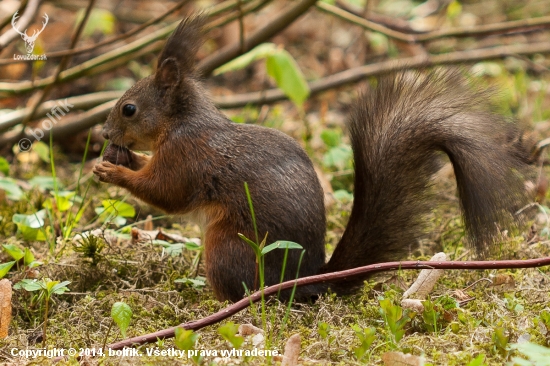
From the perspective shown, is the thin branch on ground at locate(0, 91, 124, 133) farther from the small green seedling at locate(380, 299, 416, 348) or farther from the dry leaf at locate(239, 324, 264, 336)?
the small green seedling at locate(380, 299, 416, 348)

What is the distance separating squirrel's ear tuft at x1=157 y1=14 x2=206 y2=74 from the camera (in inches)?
121

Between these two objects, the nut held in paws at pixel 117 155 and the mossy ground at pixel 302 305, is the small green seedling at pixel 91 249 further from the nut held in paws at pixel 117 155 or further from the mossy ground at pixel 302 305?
the nut held in paws at pixel 117 155

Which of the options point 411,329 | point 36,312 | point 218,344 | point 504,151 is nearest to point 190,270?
point 36,312

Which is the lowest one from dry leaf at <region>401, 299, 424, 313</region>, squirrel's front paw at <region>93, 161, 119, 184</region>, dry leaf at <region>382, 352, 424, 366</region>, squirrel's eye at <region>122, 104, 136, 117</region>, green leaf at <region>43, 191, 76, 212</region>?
dry leaf at <region>382, 352, 424, 366</region>

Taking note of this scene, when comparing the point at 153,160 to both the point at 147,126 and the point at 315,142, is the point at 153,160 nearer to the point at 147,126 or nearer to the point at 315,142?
the point at 147,126

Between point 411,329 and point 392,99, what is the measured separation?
0.93 m

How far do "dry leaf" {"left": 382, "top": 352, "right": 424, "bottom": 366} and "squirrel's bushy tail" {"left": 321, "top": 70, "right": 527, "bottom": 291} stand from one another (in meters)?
0.71

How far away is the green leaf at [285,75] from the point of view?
14.1ft

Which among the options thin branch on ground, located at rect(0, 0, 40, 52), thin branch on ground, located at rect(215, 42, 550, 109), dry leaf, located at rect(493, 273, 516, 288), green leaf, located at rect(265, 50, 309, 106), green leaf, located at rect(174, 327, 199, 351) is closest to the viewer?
green leaf, located at rect(174, 327, 199, 351)

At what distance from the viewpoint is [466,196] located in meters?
2.56

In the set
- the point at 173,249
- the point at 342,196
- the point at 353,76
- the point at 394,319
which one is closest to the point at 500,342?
the point at 394,319

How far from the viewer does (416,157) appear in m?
2.72

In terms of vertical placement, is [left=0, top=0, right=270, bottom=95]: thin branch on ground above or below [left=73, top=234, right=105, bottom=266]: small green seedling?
above

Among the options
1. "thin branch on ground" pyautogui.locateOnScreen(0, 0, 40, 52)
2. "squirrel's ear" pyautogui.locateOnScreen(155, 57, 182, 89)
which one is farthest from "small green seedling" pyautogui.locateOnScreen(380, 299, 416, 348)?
"thin branch on ground" pyautogui.locateOnScreen(0, 0, 40, 52)
